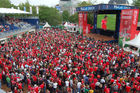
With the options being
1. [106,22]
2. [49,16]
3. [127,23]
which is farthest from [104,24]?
[49,16]

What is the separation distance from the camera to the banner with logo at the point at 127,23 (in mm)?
17906

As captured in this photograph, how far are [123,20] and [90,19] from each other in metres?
17.2

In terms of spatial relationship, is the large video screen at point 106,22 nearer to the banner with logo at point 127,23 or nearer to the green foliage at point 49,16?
the banner with logo at point 127,23

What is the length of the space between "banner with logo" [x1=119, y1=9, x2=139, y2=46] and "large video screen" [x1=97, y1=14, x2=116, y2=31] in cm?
433

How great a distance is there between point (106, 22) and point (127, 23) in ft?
21.2

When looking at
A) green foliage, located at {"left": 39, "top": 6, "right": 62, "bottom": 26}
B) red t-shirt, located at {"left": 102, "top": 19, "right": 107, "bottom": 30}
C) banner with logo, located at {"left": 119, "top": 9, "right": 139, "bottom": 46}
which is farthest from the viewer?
green foliage, located at {"left": 39, "top": 6, "right": 62, "bottom": 26}

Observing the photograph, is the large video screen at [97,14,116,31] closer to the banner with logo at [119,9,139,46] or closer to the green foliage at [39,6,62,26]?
the banner with logo at [119,9,139,46]

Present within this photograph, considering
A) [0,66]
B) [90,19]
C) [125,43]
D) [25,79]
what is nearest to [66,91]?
[25,79]

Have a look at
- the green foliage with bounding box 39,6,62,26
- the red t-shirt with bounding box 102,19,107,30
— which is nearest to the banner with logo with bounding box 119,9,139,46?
the red t-shirt with bounding box 102,19,107,30

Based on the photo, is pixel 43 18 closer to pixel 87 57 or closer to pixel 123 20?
pixel 123 20

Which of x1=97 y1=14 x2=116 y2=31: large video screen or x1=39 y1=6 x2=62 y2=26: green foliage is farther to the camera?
x1=39 y1=6 x2=62 y2=26: green foliage

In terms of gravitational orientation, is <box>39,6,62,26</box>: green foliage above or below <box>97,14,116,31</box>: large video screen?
above

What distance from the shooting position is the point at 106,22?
24.5m

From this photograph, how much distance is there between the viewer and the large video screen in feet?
75.4
